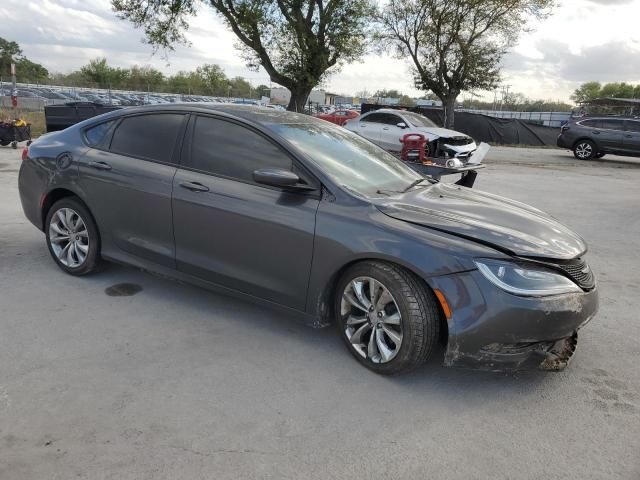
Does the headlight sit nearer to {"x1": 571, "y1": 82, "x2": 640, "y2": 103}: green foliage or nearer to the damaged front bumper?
the damaged front bumper

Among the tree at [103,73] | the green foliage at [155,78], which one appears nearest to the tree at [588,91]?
the green foliage at [155,78]

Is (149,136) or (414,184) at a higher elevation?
(149,136)

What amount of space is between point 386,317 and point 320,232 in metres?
0.65

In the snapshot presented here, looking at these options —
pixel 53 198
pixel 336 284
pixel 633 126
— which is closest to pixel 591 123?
pixel 633 126

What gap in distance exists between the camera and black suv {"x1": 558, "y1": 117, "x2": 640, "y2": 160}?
17.9 m

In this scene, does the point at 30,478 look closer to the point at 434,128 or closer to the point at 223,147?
the point at 223,147

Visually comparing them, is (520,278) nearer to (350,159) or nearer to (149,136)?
(350,159)

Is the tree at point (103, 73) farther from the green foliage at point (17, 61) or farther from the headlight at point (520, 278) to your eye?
the headlight at point (520, 278)

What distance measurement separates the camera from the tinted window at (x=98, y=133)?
430cm

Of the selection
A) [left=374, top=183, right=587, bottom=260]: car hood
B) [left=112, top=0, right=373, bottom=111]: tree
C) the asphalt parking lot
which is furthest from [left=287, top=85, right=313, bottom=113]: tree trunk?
[left=374, top=183, right=587, bottom=260]: car hood

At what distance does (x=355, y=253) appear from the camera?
3031mm

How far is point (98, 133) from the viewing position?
4344mm

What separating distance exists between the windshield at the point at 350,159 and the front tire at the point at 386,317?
62 centimetres

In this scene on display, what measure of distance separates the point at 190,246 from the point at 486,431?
230cm
